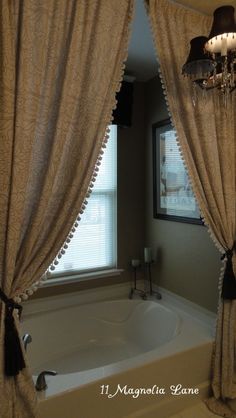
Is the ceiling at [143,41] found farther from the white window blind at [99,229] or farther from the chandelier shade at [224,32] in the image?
the white window blind at [99,229]

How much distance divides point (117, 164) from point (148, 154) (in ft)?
1.18

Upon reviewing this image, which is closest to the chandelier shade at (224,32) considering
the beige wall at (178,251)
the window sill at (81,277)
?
the beige wall at (178,251)

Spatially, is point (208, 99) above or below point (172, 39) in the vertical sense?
below

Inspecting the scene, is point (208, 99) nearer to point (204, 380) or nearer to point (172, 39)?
point (172, 39)

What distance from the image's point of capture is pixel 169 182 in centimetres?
264

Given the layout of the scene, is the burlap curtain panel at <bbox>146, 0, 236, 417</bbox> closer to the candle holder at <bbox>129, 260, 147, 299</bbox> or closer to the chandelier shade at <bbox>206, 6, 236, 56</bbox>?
the chandelier shade at <bbox>206, 6, 236, 56</bbox>

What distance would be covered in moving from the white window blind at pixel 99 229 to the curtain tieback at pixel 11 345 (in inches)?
53.0

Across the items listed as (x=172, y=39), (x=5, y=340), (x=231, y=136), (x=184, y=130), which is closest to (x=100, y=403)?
(x=5, y=340)

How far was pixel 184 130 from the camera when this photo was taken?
1.66m

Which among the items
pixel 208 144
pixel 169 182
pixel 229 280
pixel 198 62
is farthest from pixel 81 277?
pixel 198 62

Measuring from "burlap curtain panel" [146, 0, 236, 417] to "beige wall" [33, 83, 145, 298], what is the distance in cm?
124

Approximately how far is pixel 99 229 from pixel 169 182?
0.81 metres

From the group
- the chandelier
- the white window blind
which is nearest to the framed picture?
the white window blind

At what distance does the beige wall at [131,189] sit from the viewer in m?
2.85
